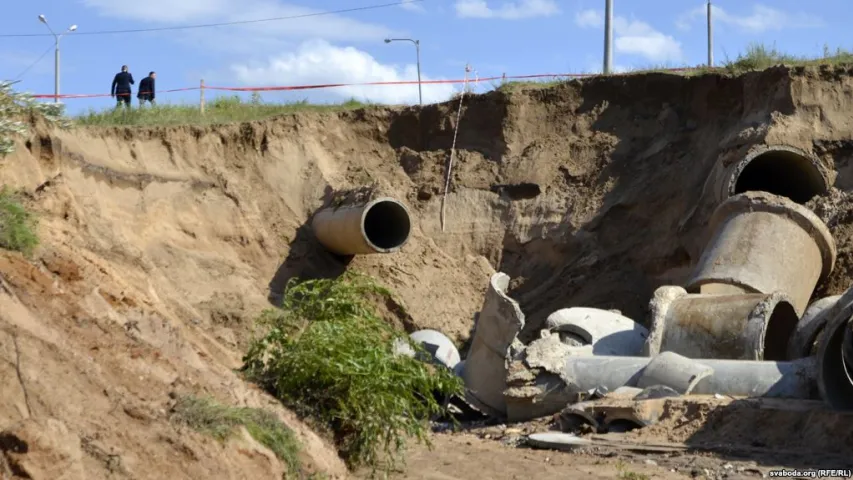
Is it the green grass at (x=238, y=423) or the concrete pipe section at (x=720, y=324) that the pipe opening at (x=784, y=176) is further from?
the green grass at (x=238, y=423)

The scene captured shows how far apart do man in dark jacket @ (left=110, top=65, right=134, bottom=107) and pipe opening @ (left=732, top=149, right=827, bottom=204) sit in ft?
35.7

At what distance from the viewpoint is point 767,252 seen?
1262 centimetres

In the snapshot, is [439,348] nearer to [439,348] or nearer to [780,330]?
[439,348]

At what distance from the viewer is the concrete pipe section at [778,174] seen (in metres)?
14.1

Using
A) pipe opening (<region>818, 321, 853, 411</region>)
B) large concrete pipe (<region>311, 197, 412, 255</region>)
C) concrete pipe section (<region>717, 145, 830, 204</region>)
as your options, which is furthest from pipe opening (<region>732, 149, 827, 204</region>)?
pipe opening (<region>818, 321, 853, 411</region>)

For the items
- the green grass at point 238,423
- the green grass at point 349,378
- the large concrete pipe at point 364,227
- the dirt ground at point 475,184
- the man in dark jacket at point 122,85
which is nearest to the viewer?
the green grass at point 238,423

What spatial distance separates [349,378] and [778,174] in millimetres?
9569

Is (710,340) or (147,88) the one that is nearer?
(710,340)

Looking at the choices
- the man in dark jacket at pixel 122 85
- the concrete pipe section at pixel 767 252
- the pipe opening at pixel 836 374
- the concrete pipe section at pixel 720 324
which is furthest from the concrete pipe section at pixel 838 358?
the man in dark jacket at pixel 122 85

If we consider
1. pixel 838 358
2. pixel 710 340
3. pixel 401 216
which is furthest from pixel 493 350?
pixel 401 216

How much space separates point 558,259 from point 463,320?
1.87 m

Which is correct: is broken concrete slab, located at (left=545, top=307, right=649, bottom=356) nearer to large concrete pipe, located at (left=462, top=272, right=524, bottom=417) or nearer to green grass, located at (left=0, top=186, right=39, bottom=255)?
large concrete pipe, located at (left=462, top=272, right=524, bottom=417)

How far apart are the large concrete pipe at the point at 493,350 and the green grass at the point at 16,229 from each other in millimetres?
5521

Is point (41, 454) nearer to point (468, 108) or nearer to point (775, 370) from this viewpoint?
point (775, 370)
